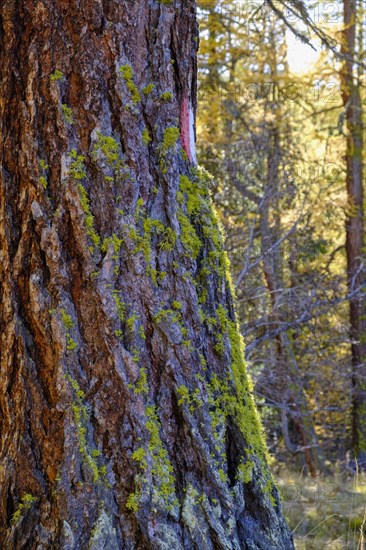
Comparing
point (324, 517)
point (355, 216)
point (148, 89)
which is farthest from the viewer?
point (355, 216)

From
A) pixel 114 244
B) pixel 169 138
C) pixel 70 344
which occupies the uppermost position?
pixel 169 138

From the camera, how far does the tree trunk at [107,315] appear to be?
1.76 m

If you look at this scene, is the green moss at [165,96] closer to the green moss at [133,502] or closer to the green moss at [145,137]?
the green moss at [145,137]

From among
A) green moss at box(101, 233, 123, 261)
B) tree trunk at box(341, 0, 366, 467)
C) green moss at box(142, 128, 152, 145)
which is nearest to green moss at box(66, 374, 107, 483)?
green moss at box(101, 233, 123, 261)

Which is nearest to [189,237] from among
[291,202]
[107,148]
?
[107,148]

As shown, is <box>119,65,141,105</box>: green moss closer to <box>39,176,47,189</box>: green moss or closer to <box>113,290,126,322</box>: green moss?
<box>39,176,47,189</box>: green moss

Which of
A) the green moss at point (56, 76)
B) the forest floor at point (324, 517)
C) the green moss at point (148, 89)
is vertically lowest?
the forest floor at point (324, 517)

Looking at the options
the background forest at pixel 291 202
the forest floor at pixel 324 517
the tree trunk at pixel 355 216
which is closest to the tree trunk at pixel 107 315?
the forest floor at pixel 324 517

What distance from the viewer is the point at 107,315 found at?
5.92 ft

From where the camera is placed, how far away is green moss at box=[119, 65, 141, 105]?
1917 millimetres

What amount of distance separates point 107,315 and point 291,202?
6.69 m

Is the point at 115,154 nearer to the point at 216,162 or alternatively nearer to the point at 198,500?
the point at 198,500

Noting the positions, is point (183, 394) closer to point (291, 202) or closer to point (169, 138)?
point (169, 138)

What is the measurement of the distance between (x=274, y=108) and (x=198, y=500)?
351 inches
